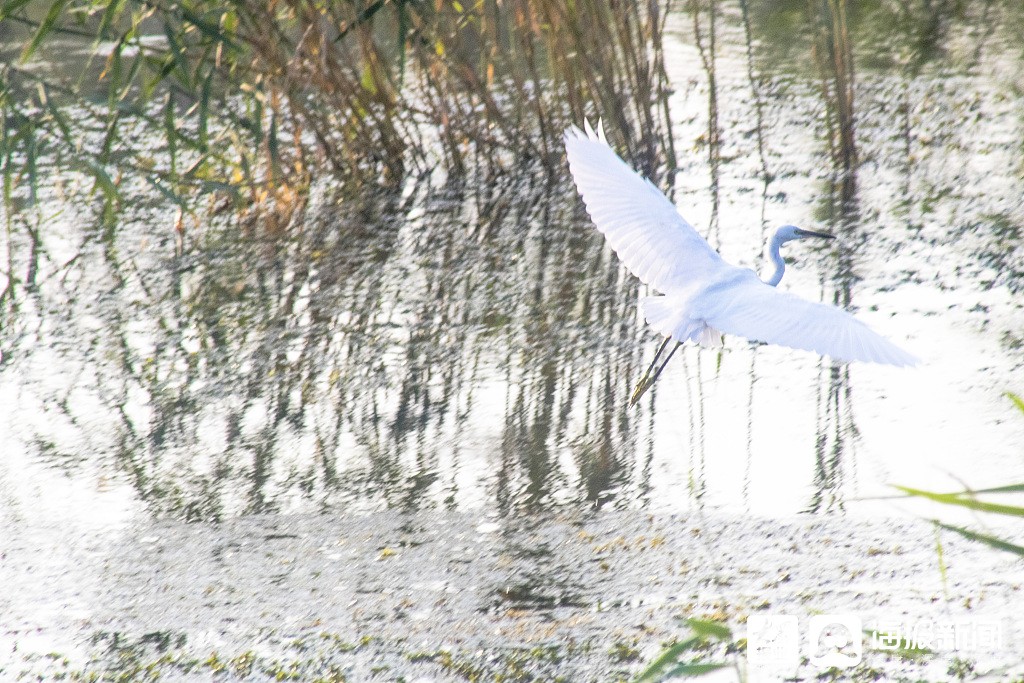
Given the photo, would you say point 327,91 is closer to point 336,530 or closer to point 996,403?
point 336,530

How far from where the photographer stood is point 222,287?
194 inches

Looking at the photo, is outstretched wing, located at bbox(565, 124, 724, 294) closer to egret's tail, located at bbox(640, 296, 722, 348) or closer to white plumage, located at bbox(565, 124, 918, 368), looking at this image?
white plumage, located at bbox(565, 124, 918, 368)

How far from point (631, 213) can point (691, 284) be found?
0.30 m

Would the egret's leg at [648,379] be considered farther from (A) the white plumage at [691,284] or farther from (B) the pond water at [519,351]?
(A) the white plumage at [691,284]

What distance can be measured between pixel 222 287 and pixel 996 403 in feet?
9.71

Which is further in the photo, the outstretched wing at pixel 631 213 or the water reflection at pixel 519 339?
the water reflection at pixel 519 339

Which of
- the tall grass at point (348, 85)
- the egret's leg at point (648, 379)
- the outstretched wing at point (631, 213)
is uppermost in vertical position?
the tall grass at point (348, 85)

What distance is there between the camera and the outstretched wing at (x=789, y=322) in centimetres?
229

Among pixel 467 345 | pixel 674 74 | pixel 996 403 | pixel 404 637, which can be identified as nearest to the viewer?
pixel 404 637

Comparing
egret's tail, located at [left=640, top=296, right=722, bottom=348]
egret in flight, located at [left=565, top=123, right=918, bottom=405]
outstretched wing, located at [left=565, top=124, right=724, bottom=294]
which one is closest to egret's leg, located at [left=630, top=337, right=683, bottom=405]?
egret in flight, located at [left=565, top=123, right=918, bottom=405]

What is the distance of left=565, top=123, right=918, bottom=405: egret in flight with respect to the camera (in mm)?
2502

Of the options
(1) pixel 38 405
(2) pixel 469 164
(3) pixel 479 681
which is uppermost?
(2) pixel 469 164

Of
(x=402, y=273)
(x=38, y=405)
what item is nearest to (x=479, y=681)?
(x=38, y=405)

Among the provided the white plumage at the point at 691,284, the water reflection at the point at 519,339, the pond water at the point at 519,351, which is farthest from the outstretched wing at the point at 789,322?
the water reflection at the point at 519,339
